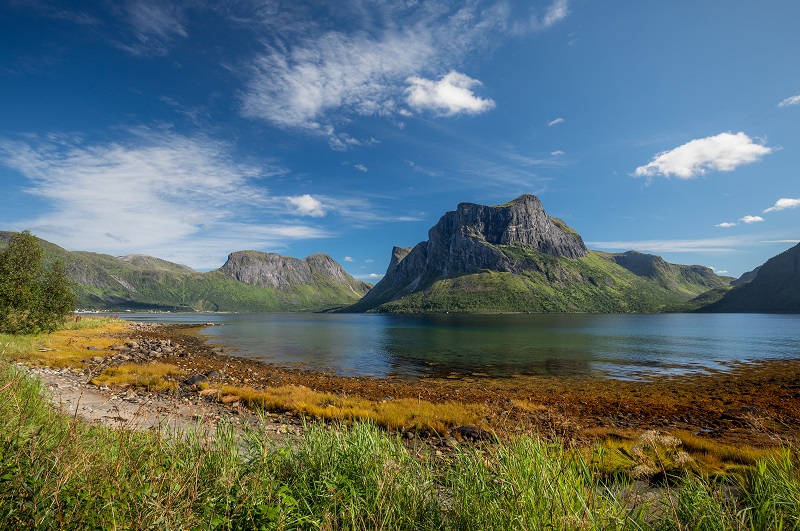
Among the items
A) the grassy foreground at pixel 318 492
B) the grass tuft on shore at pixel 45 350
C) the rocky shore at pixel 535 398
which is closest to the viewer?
the grassy foreground at pixel 318 492

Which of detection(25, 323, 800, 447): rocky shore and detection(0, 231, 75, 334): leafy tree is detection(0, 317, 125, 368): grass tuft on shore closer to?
detection(25, 323, 800, 447): rocky shore

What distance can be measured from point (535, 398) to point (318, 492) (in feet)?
88.0

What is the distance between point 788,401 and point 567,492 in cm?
3657

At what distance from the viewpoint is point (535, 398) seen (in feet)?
96.2

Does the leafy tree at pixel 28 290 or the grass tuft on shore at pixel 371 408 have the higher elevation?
the leafy tree at pixel 28 290

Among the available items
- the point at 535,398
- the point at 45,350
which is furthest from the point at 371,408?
the point at 45,350

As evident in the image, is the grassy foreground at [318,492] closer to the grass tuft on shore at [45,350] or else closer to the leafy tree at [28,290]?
the grass tuft on shore at [45,350]

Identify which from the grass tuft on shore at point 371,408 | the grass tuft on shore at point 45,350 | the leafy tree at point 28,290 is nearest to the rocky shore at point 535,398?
the grass tuft on shore at point 371,408

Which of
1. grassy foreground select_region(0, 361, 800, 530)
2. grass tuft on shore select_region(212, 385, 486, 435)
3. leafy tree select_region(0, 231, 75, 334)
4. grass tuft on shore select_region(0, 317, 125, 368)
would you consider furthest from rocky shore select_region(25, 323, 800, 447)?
leafy tree select_region(0, 231, 75, 334)

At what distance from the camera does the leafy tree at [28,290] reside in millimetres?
39375

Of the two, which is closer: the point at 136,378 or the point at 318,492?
the point at 318,492

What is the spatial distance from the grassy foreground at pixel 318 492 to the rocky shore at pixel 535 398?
677 centimetres

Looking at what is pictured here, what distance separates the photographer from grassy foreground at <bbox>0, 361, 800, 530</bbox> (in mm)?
4602

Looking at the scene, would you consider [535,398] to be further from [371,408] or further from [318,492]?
[318,492]
